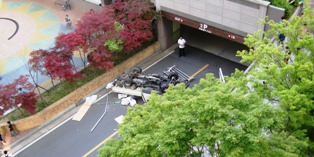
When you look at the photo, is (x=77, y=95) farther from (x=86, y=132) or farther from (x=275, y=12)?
(x=275, y=12)

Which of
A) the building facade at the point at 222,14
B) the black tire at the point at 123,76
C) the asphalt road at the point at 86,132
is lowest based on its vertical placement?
the asphalt road at the point at 86,132

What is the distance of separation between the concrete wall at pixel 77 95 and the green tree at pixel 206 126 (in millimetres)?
8486

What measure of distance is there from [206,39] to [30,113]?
502 inches

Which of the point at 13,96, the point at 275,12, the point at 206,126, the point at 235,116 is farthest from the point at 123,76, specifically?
the point at 235,116

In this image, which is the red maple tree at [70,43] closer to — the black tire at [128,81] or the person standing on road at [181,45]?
the black tire at [128,81]

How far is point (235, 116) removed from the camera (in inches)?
428

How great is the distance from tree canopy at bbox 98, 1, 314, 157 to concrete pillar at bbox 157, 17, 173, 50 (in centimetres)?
1012

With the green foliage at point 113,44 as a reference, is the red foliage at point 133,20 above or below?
above

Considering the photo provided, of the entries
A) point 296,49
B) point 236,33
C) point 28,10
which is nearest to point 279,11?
point 236,33

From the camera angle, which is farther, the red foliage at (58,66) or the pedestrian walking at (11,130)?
the red foliage at (58,66)

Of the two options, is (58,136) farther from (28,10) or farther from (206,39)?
(28,10)

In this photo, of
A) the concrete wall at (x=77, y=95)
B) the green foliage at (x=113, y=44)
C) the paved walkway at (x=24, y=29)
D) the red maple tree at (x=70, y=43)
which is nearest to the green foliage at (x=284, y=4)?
the concrete wall at (x=77, y=95)

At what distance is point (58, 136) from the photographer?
2017 centimetres

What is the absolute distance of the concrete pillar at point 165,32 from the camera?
2502 cm
